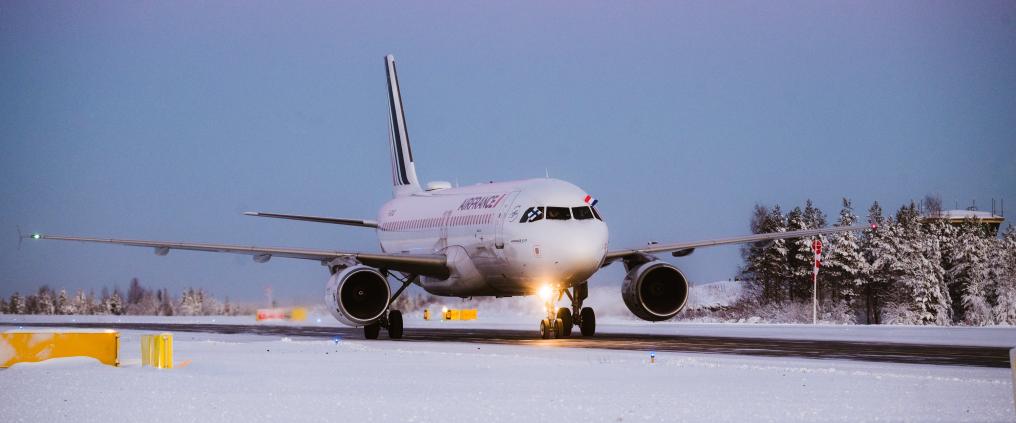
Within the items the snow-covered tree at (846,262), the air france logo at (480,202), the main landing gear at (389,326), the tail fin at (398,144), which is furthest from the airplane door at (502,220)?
the snow-covered tree at (846,262)

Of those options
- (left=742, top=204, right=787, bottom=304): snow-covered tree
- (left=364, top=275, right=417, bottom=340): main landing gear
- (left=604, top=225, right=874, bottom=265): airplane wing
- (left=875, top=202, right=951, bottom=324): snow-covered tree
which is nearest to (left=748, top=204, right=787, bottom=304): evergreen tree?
(left=742, top=204, right=787, bottom=304): snow-covered tree

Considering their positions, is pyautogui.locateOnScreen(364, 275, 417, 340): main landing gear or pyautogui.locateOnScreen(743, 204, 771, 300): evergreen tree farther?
pyautogui.locateOnScreen(743, 204, 771, 300): evergreen tree

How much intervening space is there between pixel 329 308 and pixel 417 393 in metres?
18.1

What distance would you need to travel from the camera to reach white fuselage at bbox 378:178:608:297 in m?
31.3

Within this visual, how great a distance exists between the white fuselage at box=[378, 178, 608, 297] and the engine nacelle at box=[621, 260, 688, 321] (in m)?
2.51

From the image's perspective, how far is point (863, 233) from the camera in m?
90.6

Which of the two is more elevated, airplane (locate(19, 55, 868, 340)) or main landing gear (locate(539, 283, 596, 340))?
airplane (locate(19, 55, 868, 340))

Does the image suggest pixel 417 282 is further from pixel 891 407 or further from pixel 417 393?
pixel 891 407

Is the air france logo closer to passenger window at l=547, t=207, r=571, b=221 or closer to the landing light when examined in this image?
passenger window at l=547, t=207, r=571, b=221

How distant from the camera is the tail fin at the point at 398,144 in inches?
1838

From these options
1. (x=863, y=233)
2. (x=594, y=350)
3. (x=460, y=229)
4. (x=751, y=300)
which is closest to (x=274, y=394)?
(x=594, y=350)

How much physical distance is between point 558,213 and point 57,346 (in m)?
14.0

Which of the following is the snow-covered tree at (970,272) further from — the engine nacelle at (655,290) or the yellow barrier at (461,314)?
the engine nacelle at (655,290)

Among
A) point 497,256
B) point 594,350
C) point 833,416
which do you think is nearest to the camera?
point 833,416
